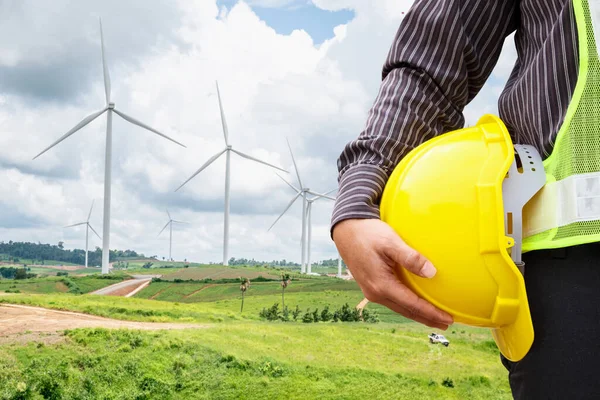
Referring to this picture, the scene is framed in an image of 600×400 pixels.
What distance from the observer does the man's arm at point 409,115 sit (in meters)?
1.63

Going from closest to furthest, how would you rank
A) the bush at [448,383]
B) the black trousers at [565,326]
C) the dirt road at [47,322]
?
1. the black trousers at [565,326]
2. the dirt road at [47,322]
3. the bush at [448,383]

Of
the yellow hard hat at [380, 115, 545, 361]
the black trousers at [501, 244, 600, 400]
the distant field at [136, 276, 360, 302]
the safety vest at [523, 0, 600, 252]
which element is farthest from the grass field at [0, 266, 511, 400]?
the safety vest at [523, 0, 600, 252]

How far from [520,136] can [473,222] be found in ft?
1.37

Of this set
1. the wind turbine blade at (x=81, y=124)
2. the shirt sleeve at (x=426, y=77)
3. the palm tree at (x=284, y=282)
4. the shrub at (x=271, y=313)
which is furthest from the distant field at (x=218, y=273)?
the shirt sleeve at (x=426, y=77)

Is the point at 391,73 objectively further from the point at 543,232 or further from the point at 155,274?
the point at 155,274

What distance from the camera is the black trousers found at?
4.36 feet

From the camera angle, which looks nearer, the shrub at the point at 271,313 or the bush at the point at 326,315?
the bush at the point at 326,315

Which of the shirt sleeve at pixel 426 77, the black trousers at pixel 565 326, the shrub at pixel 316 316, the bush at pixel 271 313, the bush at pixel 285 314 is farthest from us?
the bush at pixel 271 313

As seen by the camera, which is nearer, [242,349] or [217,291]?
[242,349]

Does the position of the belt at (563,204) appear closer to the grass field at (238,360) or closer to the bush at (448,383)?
the grass field at (238,360)

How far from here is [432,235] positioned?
158 cm

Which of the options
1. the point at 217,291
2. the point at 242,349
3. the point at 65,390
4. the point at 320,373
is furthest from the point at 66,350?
the point at 217,291

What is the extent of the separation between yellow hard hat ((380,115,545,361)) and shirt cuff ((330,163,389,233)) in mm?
60

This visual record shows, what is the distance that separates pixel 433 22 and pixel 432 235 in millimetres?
942
